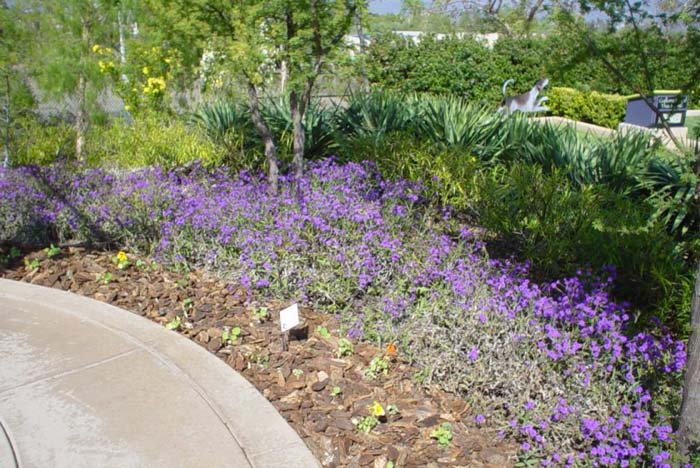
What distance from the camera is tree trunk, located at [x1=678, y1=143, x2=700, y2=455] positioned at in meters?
2.80

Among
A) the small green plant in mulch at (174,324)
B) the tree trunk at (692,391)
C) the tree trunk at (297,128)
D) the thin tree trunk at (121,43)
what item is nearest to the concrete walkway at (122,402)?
the small green plant in mulch at (174,324)

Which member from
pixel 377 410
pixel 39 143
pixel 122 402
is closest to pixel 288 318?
pixel 377 410

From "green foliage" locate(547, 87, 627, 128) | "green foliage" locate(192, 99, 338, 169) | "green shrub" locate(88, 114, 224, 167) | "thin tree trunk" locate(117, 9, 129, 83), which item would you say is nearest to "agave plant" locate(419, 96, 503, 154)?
"green foliage" locate(192, 99, 338, 169)

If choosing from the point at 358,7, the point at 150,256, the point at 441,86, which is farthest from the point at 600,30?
the point at 441,86

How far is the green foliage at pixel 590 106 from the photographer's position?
1656 cm

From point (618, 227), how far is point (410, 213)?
1.68 metres

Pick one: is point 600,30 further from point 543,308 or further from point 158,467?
point 158,467

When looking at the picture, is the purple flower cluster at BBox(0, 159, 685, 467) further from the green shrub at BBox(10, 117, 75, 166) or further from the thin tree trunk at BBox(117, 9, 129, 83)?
the thin tree trunk at BBox(117, 9, 129, 83)

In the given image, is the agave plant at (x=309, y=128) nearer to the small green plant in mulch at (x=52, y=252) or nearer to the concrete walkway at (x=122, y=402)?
the small green plant in mulch at (x=52, y=252)

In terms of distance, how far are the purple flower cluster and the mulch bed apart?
0.15 metres

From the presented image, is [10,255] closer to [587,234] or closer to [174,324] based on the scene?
[174,324]

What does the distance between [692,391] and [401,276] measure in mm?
2081

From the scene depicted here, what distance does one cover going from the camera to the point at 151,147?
7.62 m

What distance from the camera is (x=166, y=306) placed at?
4.46 meters
